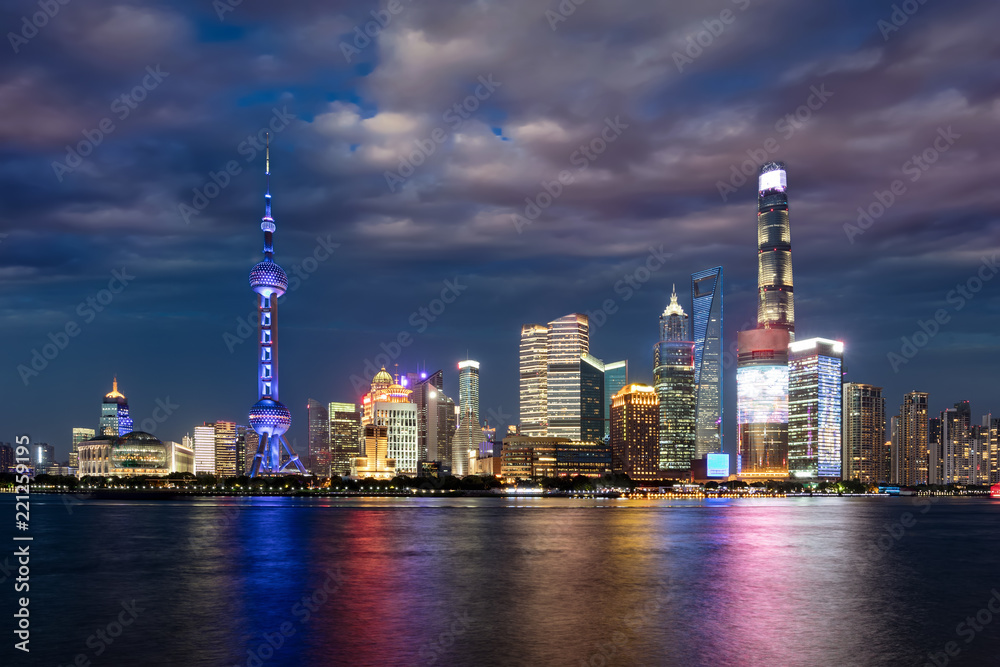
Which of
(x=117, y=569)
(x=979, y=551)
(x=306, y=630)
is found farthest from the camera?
(x=979, y=551)

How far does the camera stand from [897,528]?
5492 inches

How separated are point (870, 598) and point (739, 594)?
9.04 metres

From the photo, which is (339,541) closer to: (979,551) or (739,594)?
(739,594)

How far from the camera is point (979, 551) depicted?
333 ft

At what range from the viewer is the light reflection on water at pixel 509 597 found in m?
45.8

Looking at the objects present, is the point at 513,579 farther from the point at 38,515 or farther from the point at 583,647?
the point at 38,515

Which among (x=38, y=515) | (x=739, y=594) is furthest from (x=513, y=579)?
(x=38, y=515)

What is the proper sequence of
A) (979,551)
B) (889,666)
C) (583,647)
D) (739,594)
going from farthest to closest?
(979,551) < (739,594) < (583,647) < (889,666)

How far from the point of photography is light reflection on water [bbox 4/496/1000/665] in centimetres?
4578

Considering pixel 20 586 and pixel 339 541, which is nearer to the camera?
pixel 20 586

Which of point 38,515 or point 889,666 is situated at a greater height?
point 889,666

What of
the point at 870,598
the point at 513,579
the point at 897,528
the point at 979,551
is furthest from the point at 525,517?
the point at 870,598

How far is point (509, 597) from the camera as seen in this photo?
6209 cm

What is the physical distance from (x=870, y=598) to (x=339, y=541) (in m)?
61.0
